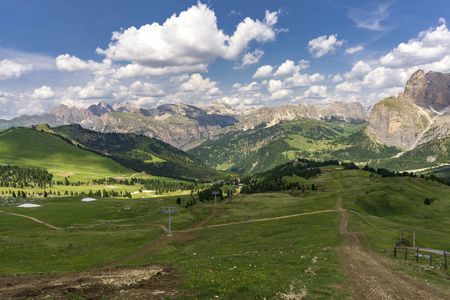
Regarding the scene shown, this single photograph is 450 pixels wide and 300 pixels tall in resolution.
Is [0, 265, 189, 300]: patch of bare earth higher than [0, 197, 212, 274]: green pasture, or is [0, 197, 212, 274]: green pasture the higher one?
[0, 265, 189, 300]: patch of bare earth

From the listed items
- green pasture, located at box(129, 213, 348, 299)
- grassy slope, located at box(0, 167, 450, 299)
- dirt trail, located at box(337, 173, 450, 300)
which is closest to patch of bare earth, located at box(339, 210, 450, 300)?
dirt trail, located at box(337, 173, 450, 300)

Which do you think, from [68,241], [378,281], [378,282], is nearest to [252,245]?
[378,281]

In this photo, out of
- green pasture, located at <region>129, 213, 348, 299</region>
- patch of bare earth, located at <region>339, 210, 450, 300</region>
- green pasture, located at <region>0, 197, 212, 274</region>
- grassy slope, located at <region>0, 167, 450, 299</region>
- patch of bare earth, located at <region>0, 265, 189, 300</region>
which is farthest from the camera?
green pasture, located at <region>0, 197, 212, 274</region>

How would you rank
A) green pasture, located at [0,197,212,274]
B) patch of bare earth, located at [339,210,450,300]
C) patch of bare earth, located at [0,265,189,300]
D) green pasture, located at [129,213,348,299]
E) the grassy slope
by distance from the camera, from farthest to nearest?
green pasture, located at [0,197,212,274] < the grassy slope < patch of bare earth, located at [339,210,450,300] < green pasture, located at [129,213,348,299] < patch of bare earth, located at [0,265,189,300]

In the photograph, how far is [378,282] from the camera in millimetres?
33375

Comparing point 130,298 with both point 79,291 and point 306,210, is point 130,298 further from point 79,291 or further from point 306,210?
point 306,210

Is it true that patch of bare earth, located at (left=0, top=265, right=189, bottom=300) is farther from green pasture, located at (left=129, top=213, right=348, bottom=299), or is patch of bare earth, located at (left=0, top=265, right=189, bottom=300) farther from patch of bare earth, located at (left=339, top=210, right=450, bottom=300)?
patch of bare earth, located at (left=339, top=210, right=450, bottom=300)

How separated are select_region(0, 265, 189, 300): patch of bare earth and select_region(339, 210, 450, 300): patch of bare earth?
73.3ft

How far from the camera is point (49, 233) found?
84125 mm

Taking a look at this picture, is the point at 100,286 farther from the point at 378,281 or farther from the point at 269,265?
the point at 378,281

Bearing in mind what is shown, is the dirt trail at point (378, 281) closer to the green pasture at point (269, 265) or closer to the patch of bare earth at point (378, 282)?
the patch of bare earth at point (378, 282)

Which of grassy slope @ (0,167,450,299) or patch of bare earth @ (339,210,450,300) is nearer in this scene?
patch of bare earth @ (339,210,450,300)

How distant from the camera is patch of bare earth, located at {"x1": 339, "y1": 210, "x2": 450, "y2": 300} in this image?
29.4 metres

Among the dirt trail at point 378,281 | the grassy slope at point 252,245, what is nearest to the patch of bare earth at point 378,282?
the dirt trail at point 378,281
